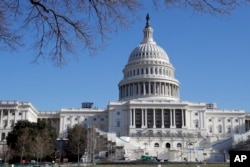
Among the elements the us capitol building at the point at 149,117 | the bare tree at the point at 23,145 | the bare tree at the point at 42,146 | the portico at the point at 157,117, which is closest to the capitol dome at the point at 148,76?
the us capitol building at the point at 149,117

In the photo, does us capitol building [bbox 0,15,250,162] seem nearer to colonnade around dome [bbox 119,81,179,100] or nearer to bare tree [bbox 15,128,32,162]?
colonnade around dome [bbox 119,81,179,100]

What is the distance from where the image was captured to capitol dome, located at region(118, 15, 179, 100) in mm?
145375

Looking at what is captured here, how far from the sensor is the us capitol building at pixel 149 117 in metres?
110

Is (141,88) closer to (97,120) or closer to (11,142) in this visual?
(97,120)

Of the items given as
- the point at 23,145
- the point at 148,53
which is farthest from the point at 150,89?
the point at 23,145

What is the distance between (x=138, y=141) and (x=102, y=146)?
66.1 feet

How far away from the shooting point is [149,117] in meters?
136

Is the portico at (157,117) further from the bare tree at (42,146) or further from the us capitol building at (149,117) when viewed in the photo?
the bare tree at (42,146)

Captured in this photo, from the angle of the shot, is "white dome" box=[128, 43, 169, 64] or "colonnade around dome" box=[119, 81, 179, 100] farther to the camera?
"white dome" box=[128, 43, 169, 64]

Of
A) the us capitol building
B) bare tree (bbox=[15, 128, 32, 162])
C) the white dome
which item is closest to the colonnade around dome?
the us capitol building

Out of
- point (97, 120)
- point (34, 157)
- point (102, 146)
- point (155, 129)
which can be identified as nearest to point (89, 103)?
point (97, 120)

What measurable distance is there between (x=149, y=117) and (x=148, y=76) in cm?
1741

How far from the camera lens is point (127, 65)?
158000 millimetres

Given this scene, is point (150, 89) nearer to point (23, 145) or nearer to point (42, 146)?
point (23, 145)
